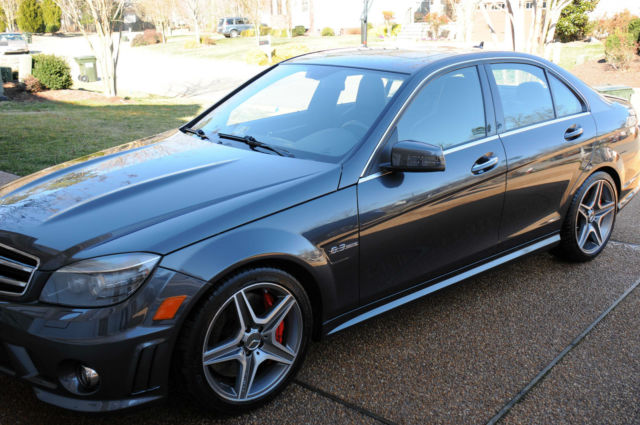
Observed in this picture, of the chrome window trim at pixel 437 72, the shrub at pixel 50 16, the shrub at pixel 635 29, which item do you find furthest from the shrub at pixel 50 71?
the shrub at pixel 50 16

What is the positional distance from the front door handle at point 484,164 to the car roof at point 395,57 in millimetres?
647

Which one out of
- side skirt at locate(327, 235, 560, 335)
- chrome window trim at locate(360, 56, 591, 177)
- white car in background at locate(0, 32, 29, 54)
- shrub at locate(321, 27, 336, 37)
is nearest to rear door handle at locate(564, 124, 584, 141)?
chrome window trim at locate(360, 56, 591, 177)

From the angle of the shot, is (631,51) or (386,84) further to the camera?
(631,51)

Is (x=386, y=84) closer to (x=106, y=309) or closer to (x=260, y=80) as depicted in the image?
(x=260, y=80)

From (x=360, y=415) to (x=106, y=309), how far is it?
1300 mm

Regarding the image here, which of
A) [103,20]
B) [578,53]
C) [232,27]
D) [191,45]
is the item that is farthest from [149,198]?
[232,27]

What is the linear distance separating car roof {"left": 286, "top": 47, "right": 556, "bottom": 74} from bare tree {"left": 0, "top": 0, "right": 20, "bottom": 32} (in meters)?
64.1

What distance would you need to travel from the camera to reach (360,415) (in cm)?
286

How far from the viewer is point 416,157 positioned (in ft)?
10.0

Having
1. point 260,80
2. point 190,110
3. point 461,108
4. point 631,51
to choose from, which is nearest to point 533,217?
point 461,108

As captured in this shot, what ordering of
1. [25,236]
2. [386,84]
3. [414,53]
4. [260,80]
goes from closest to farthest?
1. [25,236]
2. [386,84]
3. [414,53]
4. [260,80]

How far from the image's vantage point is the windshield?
3.38 m

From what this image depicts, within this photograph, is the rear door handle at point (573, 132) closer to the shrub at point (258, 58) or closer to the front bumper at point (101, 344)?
the front bumper at point (101, 344)

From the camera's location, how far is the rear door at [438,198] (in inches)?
123
